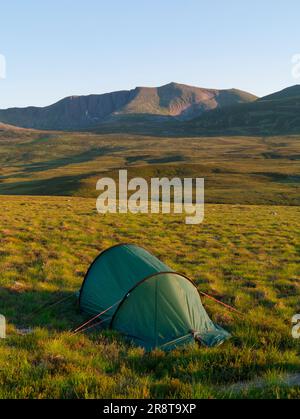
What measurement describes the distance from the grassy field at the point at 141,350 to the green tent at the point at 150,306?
496mm

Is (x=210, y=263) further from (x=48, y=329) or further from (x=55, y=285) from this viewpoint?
(x=48, y=329)

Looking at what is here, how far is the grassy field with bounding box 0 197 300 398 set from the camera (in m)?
6.87

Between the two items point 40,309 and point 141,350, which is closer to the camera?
point 141,350

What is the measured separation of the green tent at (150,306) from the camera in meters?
9.43

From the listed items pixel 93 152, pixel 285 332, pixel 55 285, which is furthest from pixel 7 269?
pixel 93 152

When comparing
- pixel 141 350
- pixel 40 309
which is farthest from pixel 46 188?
pixel 141 350

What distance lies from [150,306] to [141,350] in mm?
1355

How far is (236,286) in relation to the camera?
14109 mm

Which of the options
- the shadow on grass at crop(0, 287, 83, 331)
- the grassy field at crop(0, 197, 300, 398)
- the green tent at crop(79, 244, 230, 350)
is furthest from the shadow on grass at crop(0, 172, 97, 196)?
the green tent at crop(79, 244, 230, 350)

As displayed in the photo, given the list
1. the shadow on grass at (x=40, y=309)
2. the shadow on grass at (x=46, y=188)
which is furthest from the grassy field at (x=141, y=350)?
the shadow on grass at (x=46, y=188)

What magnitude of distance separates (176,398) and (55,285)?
7828 mm

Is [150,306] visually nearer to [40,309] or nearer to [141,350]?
[141,350]

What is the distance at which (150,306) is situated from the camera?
989 cm

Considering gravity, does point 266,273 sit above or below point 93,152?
below
